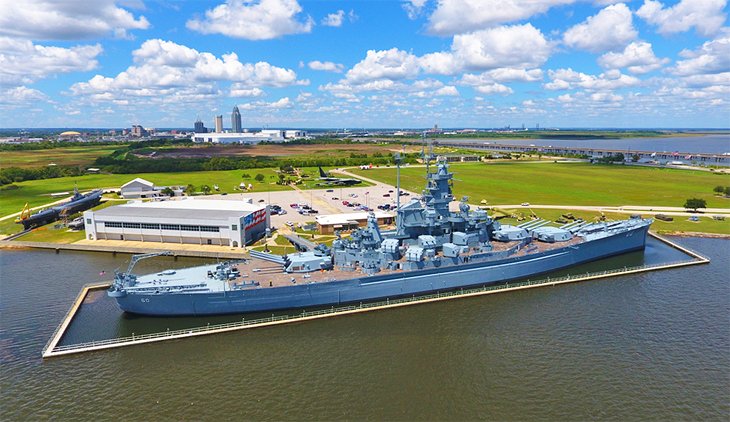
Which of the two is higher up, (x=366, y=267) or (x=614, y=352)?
(x=366, y=267)

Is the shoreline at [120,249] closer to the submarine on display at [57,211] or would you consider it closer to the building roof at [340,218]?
the submarine on display at [57,211]

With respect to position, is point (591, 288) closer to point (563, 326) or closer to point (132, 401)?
point (563, 326)

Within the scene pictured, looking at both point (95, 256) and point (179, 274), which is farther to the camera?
point (95, 256)

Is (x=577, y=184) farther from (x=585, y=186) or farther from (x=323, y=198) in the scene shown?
(x=323, y=198)

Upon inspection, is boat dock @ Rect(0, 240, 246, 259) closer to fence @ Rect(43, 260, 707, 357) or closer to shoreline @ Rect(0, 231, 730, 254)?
shoreline @ Rect(0, 231, 730, 254)

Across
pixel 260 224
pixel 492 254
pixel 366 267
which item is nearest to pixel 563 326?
pixel 492 254

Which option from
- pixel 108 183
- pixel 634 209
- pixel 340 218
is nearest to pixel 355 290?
pixel 340 218
